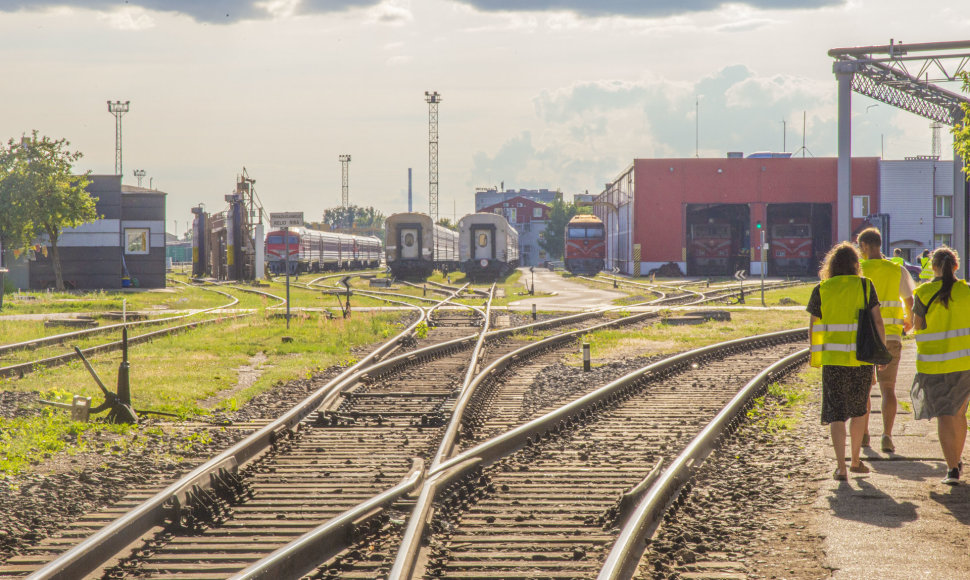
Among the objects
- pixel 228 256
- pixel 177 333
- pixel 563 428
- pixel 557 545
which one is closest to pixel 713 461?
pixel 563 428

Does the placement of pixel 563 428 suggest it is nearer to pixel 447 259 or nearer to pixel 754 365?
pixel 754 365

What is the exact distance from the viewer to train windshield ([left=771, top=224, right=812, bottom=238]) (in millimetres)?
61066

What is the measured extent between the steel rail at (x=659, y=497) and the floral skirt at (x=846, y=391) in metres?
1.12

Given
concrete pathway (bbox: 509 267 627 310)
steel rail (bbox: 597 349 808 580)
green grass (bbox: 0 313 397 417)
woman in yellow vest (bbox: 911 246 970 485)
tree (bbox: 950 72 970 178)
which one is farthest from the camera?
concrete pathway (bbox: 509 267 627 310)

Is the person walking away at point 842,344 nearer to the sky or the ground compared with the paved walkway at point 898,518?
nearer to the sky

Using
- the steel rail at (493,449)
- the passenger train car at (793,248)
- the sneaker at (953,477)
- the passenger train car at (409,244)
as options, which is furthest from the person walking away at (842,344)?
the passenger train car at (793,248)

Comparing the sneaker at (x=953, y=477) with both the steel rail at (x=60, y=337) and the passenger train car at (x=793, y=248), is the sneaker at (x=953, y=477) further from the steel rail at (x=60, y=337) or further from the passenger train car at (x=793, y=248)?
the passenger train car at (x=793, y=248)

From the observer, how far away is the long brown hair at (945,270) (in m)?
7.46

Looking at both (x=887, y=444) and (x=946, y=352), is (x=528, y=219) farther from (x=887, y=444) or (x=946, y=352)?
(x=946, y=352)

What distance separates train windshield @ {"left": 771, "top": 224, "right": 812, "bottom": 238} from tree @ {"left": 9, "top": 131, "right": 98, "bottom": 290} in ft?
132

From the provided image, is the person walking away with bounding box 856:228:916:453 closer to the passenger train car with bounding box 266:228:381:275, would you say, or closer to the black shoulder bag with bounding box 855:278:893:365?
the black shoulder bag with bounding box 855:278:893:365

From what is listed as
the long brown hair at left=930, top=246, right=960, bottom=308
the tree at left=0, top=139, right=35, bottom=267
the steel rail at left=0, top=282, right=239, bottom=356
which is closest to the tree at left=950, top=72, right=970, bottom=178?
the long brown hair at left=930, top=246, right=960, bottom=308

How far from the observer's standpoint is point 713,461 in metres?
8.15

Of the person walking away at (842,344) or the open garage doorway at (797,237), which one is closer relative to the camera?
the person walking away at (842,344)
